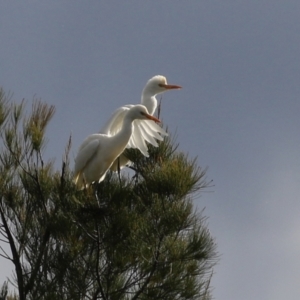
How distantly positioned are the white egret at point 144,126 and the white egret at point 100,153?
0.05m

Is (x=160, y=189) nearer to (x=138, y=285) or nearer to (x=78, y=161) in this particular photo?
(x=138, y=285)

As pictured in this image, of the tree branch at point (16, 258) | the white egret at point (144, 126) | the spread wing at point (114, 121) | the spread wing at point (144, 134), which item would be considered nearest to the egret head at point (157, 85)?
the white egret at point (144, 126)

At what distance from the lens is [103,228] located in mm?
3490

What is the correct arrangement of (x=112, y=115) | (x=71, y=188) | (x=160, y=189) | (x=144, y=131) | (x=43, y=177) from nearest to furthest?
1. (x=160, y=189)
2. (x=71, y=188)
3. (x=43, y=177)
4. (x=144, y=131)
5. (x=112, y=115)

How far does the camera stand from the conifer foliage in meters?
3.43

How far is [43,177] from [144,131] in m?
0.65

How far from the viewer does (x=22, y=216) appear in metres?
3.97

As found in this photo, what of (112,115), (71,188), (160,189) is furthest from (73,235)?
(112,115)

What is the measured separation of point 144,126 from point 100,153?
29 centimetres

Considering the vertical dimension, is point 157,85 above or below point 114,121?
above

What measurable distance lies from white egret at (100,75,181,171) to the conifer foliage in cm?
14

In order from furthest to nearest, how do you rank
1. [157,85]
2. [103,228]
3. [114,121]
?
1. [157,85]
2. [114,121]
3. [103,228]

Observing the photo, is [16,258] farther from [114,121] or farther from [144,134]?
[114,121]

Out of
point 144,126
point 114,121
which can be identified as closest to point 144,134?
point 144,126
